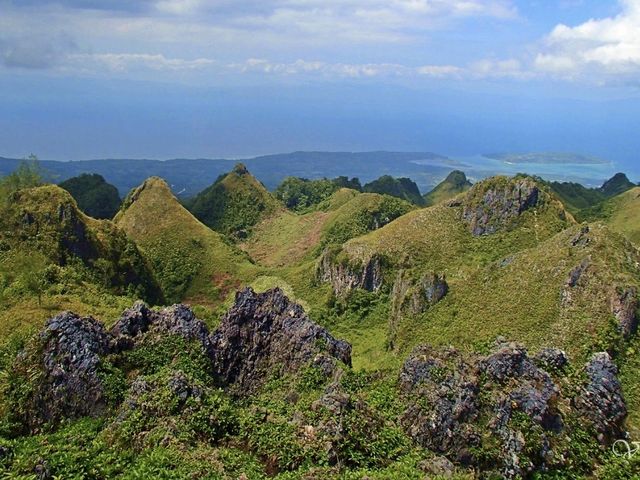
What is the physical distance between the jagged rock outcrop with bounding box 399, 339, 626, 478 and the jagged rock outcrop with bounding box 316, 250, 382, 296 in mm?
40341

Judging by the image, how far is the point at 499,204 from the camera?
213 feet

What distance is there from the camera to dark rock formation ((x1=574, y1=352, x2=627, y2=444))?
62.6 ft

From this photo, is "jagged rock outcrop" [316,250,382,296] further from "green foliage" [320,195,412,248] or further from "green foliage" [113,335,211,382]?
"green foliage" [113,335,211,382]

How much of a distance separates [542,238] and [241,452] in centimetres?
5068

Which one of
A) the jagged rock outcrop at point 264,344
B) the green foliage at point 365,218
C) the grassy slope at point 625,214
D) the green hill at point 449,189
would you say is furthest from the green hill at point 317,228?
the jagged rock outcrop at point 264,344

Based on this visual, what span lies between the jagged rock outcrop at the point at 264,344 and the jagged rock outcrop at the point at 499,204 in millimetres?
41555

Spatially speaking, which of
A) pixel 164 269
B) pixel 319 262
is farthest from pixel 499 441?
pixel 164 269

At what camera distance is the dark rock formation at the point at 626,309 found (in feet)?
121

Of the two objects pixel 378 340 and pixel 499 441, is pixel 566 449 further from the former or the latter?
pixel 378 340

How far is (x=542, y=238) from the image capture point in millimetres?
60750

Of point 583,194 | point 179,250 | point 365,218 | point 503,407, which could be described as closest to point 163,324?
point 503,407

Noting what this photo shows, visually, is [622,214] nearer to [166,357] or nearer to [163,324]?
[163,324]

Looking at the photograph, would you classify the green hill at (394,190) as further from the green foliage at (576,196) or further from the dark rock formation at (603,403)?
the dark rock formation at (603,403)

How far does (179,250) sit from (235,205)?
32.0 meters
